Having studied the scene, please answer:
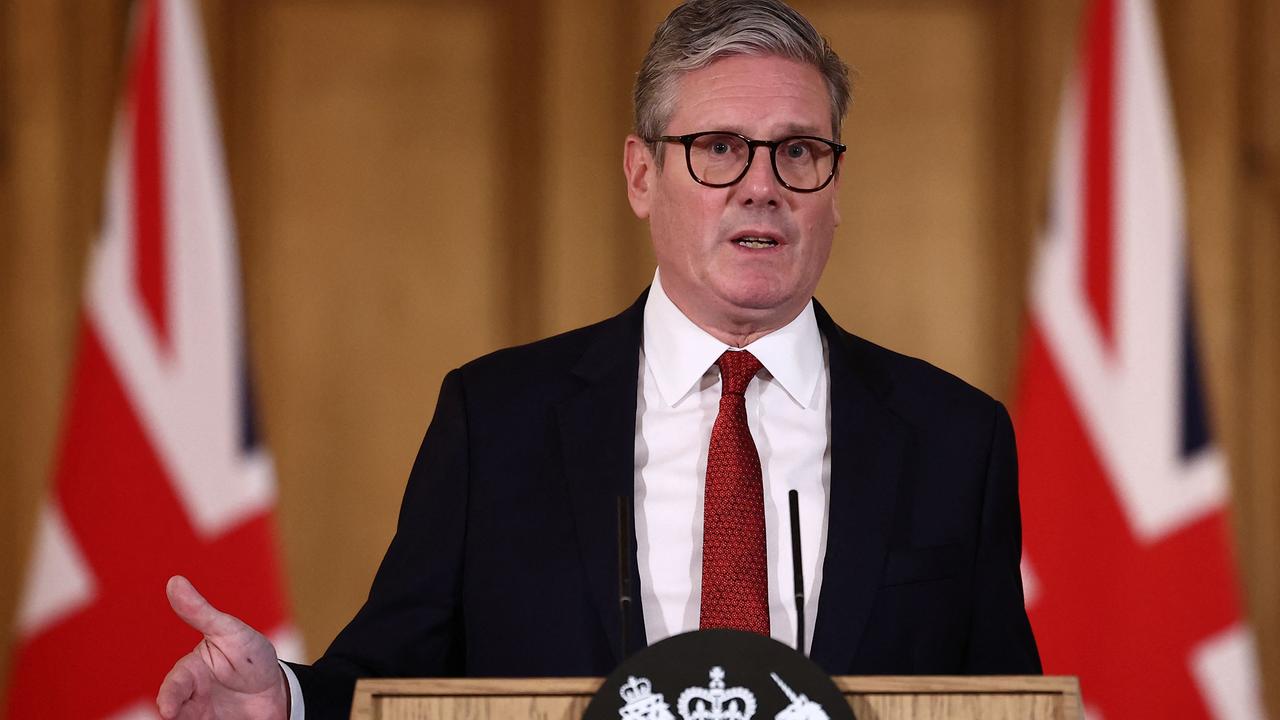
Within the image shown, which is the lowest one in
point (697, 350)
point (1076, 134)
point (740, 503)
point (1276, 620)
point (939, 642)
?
point (1276, 620)

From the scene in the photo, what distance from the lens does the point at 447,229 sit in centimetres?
288

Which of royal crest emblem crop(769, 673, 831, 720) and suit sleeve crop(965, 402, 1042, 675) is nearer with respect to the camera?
royal crest emblem crop(769, 673, 831, 720)

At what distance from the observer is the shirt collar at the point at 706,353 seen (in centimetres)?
160

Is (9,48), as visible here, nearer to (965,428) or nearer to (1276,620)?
(965,428)

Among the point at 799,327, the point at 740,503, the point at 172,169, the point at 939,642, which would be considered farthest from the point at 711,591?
the point at 172,169

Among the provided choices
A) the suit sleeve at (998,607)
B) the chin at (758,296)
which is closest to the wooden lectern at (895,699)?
the suit sleeve at (998,607)

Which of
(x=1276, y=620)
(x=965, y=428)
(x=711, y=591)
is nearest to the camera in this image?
(x=711, y=591)

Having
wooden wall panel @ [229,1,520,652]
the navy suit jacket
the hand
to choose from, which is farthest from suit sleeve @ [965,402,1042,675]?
wooden wall panel @ [229,1,520,652]

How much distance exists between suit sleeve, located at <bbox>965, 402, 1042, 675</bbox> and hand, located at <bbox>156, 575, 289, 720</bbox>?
69cm

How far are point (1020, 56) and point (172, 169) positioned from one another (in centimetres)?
164

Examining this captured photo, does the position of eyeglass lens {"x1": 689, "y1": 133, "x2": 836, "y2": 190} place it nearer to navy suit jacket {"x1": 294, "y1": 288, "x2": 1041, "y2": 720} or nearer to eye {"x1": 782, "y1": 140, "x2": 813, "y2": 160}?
eye {"x1": 782, "y1": 140, "x2": 813, "y2": 160}

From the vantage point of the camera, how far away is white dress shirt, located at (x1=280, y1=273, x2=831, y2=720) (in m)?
1.48

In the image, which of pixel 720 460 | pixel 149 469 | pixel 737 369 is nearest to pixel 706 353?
pixel 737 369

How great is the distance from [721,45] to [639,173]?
19 centimetres
